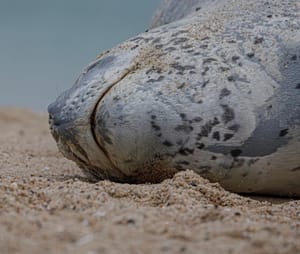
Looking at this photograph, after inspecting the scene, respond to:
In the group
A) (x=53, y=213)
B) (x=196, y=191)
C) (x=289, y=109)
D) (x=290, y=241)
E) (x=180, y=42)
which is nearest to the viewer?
(x=290, y=241)

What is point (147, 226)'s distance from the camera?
4.49 feet

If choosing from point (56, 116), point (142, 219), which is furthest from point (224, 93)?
point (142, 219)

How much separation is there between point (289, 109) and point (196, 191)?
16.1 inches

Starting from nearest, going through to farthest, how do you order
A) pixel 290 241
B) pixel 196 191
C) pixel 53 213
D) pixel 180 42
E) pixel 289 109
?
pixel 290 241 < pixel 53 213 < pixel 196 191 < pixel 289 109 < pixel 180 42

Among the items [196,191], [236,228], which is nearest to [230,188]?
[196,191]

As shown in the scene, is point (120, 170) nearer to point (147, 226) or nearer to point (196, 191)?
point (196, 191)

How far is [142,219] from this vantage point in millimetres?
1423

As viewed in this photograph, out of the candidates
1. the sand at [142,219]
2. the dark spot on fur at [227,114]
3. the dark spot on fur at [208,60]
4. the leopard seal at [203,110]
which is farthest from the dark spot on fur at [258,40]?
the sand at [142,219]

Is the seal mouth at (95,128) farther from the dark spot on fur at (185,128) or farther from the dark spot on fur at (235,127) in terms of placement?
the dark spot on fur at (235,127)

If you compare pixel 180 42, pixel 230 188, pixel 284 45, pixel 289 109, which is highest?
pixel 180 42

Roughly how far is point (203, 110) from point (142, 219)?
0.72 meters

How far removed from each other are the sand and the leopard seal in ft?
0.31

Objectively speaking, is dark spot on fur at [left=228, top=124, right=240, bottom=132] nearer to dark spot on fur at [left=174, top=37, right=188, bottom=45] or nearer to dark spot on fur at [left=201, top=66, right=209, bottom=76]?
dark spot on fur at [left=201, top=66, right=209, bottom=76]

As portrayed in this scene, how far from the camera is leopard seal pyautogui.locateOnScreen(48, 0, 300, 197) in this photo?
6.79 ft
